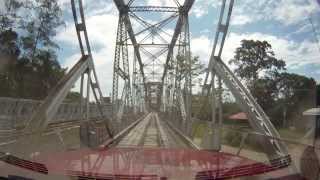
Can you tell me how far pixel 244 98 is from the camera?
10.1 metres

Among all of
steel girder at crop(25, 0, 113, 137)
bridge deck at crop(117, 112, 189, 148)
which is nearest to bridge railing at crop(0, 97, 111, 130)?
bridge deck at crop(117, 112, 189, 148)

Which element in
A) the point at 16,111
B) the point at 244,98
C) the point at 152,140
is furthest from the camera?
the point at 152,140

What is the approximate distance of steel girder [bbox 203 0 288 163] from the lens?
20.5 feet

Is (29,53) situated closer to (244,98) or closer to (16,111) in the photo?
(16,111)

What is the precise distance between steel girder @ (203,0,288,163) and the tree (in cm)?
33

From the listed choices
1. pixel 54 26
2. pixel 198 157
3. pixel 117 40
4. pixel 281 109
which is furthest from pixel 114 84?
pixel 198 157

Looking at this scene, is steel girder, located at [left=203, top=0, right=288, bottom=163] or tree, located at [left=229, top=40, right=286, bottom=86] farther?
tree, located at [left=229, top=40, right=286, bottom=86]

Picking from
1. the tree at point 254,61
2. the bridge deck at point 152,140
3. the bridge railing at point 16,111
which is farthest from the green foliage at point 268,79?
the bridge railing at point 16,111

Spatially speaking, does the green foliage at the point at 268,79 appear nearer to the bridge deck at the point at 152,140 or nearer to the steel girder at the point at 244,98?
the steel girder at the point at 244,98

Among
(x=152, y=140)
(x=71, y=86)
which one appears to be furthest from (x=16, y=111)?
(x=71, y=86)

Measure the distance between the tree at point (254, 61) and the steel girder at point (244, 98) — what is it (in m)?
0.33

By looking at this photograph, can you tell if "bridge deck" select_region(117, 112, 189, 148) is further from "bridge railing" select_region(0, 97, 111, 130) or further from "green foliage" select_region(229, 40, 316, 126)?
"green foliage" select_region(229, 40, 316, 126)

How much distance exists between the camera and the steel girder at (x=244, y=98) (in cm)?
623

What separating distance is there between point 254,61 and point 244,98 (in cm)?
92
